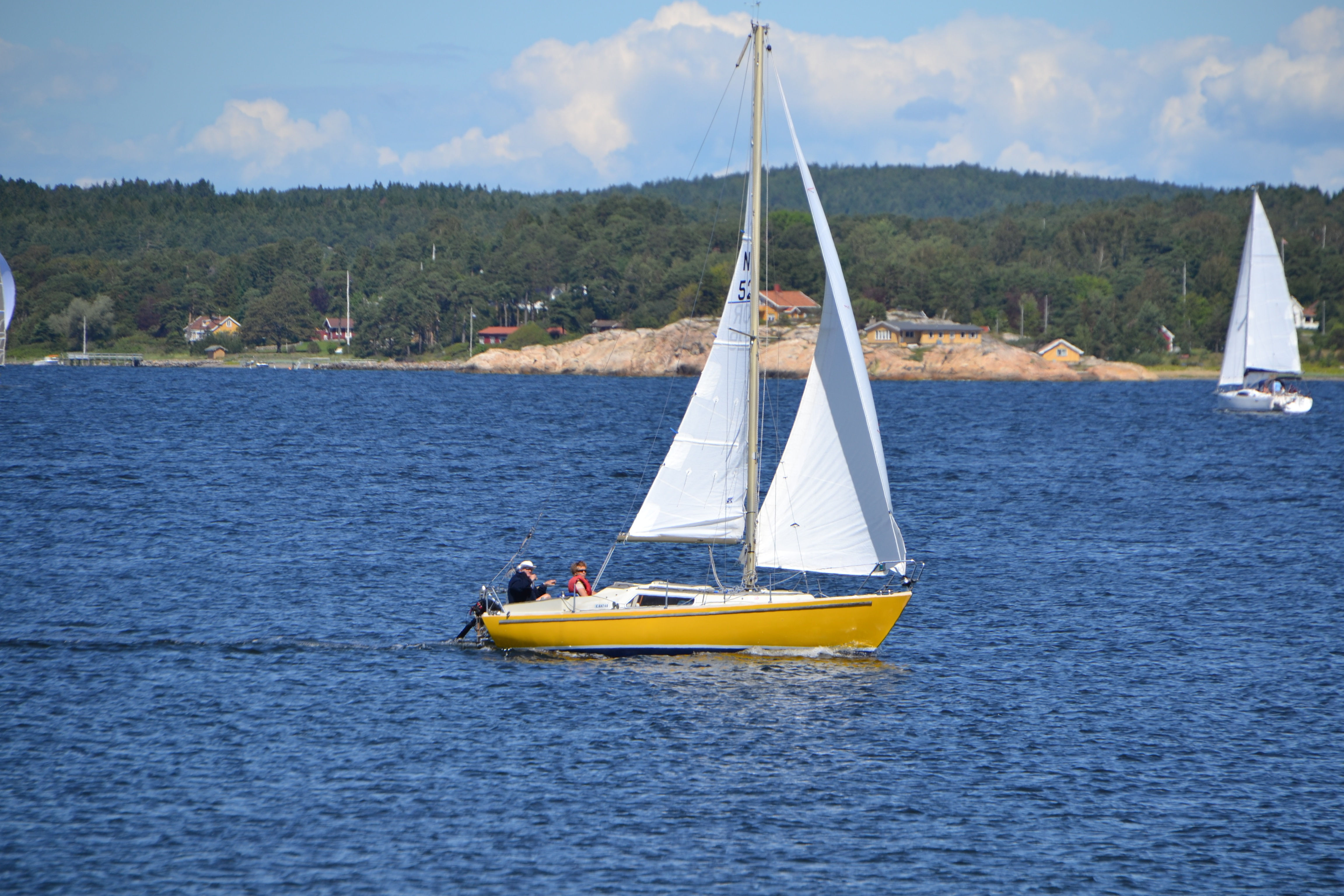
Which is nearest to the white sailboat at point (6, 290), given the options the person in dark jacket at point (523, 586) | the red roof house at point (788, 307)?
the red roof house at point (788, 307)

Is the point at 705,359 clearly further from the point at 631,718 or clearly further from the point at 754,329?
the point at 631,718

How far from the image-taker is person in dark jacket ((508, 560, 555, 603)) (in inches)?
1137

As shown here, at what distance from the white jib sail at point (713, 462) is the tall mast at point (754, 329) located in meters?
0.16

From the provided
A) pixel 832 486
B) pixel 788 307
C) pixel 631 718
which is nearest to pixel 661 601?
pixel 631 718

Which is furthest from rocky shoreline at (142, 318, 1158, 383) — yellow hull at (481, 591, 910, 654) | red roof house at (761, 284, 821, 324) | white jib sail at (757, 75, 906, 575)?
yellow hull at (481, 591, 910, 654)

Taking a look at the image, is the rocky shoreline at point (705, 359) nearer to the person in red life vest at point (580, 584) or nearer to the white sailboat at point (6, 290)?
the white sailboat at point (6, 290)

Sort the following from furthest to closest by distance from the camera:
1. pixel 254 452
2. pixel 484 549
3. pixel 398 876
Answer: pixel 254 452 < pixel 484 549 < pixel 398 876

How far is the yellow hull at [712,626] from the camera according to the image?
27.7 m

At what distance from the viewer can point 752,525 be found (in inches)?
1119

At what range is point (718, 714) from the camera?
25250 millimetres

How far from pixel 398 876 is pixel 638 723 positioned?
23.8 feet

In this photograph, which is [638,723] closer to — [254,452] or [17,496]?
[17,496]

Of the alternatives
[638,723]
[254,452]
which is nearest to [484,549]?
[638,723]

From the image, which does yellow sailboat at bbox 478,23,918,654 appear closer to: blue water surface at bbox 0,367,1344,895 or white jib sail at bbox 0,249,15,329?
blue water surface at bbox 0,367,1344,895
